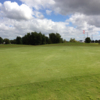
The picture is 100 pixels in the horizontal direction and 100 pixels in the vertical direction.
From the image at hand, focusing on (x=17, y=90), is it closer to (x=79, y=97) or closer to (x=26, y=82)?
(x=26, y=82)

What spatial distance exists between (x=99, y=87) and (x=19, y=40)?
72.0m

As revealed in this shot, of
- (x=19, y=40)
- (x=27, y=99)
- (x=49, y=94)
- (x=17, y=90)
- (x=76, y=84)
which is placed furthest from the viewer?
(x=19, y=40)

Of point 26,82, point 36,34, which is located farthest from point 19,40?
point 26,82

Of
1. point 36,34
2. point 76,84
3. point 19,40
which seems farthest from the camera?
point 19,40

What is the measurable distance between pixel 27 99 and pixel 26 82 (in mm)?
941

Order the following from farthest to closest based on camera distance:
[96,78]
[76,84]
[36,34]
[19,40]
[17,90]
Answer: [19,40]
[36,34]
[96,78]
[76,84]
[17,90]

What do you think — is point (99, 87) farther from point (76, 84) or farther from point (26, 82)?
point (26, 82)

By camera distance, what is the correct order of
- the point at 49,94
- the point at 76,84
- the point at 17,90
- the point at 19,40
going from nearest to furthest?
the point at 49,94 < the point at 17,90 < the point at 76,84 < the point at 19,40

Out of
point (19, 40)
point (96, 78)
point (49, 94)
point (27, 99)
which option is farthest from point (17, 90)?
point (19, 40)

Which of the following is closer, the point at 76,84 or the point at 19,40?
the point at 76,84

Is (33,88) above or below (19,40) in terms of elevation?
below

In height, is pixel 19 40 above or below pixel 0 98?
above

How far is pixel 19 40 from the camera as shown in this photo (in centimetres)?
7081

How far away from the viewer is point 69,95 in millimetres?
2543
